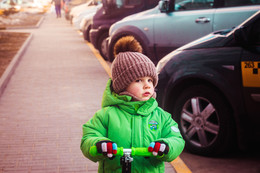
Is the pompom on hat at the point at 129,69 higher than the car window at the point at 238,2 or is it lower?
higher

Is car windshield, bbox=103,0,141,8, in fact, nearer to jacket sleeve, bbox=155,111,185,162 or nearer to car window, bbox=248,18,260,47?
car window, bbox=248,18,260,47

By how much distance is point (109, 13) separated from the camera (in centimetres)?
1253

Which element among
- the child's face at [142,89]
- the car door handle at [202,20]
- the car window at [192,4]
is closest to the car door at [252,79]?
the child's face at [142,89]

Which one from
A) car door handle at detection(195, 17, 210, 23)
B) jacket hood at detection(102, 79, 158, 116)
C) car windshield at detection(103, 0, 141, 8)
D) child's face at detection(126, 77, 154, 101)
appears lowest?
car windshield at detection(103, 0, 141, 8)

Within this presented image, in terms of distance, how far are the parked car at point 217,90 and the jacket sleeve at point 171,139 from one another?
65.7 inches

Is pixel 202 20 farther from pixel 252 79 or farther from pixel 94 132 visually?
pixel 94 132

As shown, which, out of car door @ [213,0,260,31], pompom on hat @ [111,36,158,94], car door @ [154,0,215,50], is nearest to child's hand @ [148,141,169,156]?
pompom on hat @ [111,36,158,94]

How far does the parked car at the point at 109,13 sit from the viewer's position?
1189 cm

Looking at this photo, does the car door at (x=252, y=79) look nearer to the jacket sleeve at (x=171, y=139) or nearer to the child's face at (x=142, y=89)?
the jacket sleeve at (x=171, y=139)

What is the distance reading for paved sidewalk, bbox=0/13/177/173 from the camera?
4633mm

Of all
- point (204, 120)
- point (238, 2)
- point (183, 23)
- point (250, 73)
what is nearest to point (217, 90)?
point (204, 120)

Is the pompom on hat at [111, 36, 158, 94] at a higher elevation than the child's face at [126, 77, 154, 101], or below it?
higher

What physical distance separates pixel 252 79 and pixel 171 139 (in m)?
1.81

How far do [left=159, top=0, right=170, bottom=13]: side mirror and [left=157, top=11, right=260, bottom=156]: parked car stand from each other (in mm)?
3424
